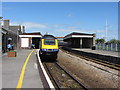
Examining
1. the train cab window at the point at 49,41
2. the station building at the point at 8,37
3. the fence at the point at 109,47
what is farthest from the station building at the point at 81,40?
the train cab window at the point at 49,41

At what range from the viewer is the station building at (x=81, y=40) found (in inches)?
2055

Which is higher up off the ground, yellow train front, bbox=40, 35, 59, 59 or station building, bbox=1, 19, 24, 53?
station building, bbox=1, 19, 24, 53

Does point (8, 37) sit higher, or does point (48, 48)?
point (8, 37)

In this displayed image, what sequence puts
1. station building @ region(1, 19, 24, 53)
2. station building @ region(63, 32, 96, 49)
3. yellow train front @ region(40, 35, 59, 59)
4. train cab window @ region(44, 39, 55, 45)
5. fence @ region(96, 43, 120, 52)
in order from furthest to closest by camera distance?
station building @ region(63, 32, 96, 49), fence @ region(96, 43, 120, 52), station building @ region(1, 19, 24, 53), train cab window @ region(44, 39, 55, 45), yellow train front @ region(40, 35, 59, 59)

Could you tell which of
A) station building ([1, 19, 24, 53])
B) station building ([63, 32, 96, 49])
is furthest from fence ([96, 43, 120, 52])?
station building ([1, 19, 24, 53])

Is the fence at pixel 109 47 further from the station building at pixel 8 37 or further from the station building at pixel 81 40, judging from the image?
the station building at pixel 8 37

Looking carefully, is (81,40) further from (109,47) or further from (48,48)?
(48,48)

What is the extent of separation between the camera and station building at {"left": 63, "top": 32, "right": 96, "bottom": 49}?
52.2 meters

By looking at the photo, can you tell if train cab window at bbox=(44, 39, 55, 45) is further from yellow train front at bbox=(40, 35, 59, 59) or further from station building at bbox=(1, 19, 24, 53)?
station building at bbox=(1, 19, 24, 53)

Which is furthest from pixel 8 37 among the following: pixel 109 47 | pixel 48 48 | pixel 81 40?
pixel 81 40

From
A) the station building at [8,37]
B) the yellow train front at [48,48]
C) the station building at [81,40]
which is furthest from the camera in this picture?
the station building at [81,40]

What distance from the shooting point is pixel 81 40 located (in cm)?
5347

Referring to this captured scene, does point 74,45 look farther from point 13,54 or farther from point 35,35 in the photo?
point 13,54

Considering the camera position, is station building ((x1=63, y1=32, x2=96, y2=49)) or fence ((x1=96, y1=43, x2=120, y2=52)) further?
station building ((x1=63, y1=32, x2=96, y2=49))
